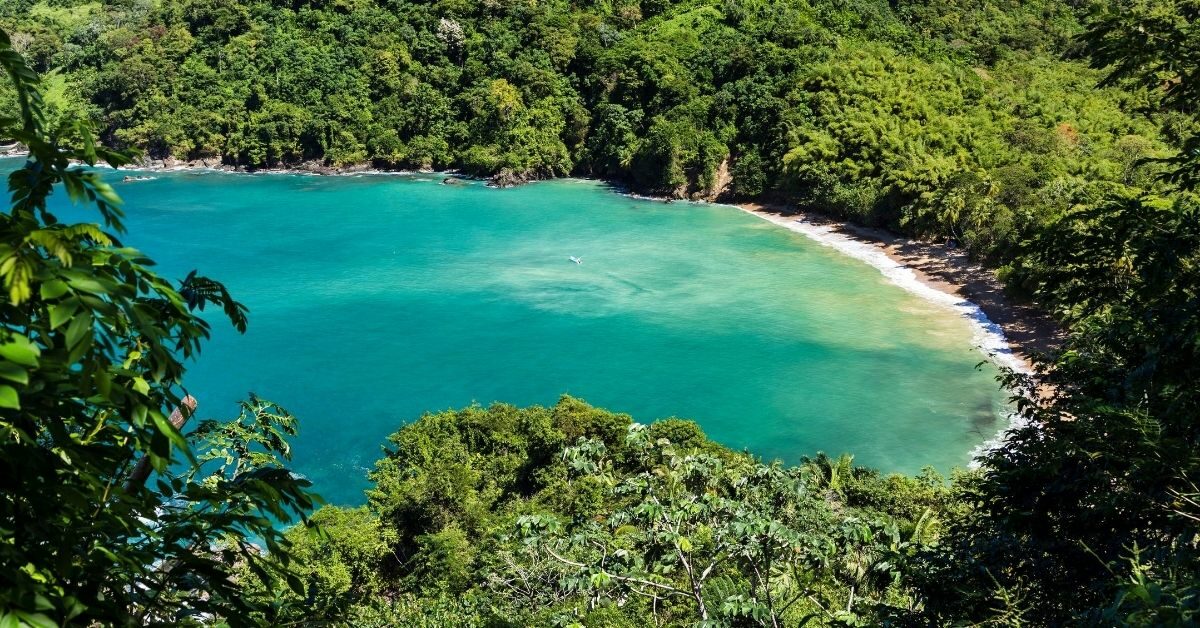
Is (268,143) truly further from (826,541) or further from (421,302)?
(826,541)

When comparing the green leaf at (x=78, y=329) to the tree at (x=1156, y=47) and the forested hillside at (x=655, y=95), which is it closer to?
the tree at (x=1156, y=47)

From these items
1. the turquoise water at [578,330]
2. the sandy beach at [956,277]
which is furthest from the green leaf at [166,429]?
the sandy beach at [956,277]

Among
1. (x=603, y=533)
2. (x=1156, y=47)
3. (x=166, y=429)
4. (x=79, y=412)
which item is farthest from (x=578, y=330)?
(x=166, y=429)

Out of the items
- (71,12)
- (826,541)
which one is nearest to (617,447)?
(826,541)

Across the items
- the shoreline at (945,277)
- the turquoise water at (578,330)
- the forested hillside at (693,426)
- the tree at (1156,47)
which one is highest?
the tree at (1156,47)

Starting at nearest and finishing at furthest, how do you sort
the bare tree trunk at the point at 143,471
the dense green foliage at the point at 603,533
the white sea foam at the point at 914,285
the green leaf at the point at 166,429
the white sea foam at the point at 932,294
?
the green leaf at the point at 166,429 → the bare tree trunk at the point at 143,471 → the dense green foliage at the point at 603,533 → the white sea foam at the point at 932,294 → the white sea foam at the point at 914,285

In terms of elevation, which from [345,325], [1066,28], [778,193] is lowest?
[345,325]
